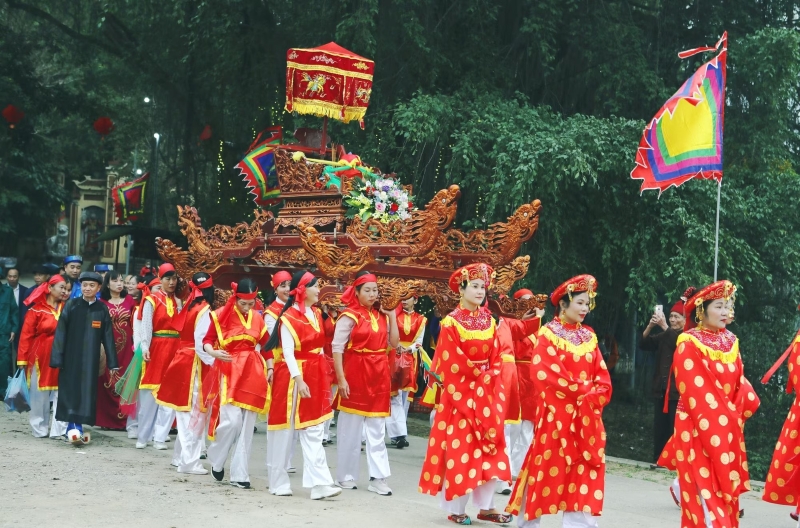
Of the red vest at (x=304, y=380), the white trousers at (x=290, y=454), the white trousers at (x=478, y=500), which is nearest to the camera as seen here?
the white trousers at (x=478, y=500)

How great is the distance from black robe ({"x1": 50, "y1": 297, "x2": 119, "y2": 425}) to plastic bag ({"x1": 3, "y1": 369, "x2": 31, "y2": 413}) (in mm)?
1500

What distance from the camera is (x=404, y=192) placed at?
11242 millimetres

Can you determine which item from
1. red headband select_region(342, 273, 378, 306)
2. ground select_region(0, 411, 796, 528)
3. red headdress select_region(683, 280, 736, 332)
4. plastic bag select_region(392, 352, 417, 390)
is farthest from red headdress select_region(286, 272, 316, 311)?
red headdress select_region(683, 280, 736, 332)

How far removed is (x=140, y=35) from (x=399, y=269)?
11050 mm

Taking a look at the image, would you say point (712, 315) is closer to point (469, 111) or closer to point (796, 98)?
point (469, 111)

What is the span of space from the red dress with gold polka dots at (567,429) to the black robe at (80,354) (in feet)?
18.6

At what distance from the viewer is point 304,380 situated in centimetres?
918

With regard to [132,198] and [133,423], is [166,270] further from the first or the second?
[132,198]

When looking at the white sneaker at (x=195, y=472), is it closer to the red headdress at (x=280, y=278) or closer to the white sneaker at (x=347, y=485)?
the white sneaker at (x=347, y=485)

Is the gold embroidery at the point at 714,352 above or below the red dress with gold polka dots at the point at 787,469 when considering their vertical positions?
above

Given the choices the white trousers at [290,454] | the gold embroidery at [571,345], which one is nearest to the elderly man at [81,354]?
the white trousers at [290,454]

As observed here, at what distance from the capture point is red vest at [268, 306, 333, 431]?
910 centimetres

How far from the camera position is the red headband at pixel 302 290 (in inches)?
360

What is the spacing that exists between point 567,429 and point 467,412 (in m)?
0.99
